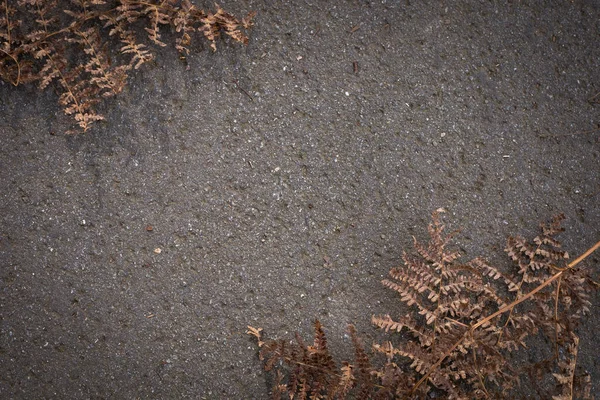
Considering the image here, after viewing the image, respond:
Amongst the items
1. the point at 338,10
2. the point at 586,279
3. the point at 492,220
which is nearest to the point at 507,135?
the point at 492,220

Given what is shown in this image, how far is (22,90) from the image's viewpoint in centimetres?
307

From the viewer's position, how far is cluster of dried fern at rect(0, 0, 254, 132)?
2.98 metres

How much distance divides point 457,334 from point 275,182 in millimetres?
1157

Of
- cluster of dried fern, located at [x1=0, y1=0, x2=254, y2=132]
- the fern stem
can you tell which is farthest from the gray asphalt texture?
the fern stem

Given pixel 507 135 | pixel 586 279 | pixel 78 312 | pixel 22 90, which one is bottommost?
pixel 78 312

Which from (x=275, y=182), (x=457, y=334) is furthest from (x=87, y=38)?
(x=457, y=334)

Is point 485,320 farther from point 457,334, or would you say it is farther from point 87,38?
point 87,38

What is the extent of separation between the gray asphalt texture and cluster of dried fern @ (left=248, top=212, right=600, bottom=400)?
6.1 inches

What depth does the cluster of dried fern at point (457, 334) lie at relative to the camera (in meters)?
2.83

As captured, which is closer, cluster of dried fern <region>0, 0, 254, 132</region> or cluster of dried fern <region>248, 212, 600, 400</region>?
cluster of dried fern <region>248, 212, 600, 400</region>

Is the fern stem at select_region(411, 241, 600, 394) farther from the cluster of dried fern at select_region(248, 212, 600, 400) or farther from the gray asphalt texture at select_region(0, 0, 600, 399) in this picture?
the gray asphalt texture at select_region(0, 0, 600, 399)

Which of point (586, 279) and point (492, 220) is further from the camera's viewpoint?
point (492, 220)

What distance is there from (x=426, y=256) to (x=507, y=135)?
0.84 meters

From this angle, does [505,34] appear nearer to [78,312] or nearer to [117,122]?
[117,122]
